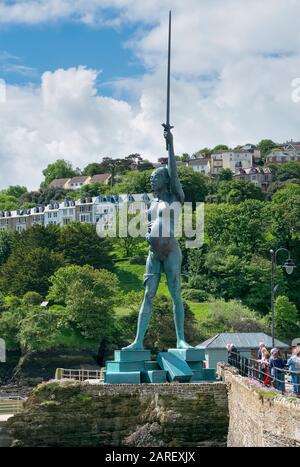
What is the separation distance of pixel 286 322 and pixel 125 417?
6080cm

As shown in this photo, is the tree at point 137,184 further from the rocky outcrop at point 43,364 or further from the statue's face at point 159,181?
the statue's face at point 159,181

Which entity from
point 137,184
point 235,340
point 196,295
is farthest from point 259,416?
point 137,184

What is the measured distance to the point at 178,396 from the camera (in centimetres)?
2042

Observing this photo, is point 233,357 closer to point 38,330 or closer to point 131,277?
point 38,330

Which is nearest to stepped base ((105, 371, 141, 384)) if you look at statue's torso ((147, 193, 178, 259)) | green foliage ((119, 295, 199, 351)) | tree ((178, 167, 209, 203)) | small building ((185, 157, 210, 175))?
statue's torso ((147, 193, 178, 259))

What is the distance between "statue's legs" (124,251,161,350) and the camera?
21.7m


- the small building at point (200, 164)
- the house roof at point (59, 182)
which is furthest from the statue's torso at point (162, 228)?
the house roof at point (59, 182)

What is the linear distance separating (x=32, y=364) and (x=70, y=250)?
26.9 metres

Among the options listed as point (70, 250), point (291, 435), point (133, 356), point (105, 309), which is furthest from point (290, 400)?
point (70, 250)

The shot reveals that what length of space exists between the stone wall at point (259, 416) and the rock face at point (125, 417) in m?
0.61

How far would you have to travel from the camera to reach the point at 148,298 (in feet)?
71.9

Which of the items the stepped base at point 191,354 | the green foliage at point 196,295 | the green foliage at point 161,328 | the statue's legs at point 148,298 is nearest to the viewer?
the stepped base at point 191,354

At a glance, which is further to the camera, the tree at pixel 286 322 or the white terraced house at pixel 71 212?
the white terraced house at pixel 71 212

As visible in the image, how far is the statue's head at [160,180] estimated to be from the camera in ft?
72.7
